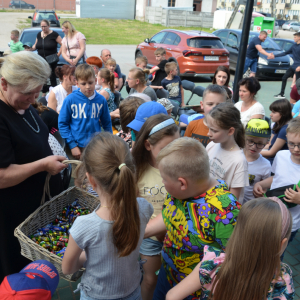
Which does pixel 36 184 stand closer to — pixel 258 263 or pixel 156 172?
pixel 156 172

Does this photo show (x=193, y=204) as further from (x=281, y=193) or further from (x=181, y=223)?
(x=281, y=193)

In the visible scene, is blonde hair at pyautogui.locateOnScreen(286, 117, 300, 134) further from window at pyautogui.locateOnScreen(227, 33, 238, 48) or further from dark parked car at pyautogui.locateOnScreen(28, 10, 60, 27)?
dark parked car at pyautogui.locateOnScreen(28, 10, 60, 27)

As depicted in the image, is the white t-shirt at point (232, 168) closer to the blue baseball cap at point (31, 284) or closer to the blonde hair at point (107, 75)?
the blue baseball cap at point (31, 284)

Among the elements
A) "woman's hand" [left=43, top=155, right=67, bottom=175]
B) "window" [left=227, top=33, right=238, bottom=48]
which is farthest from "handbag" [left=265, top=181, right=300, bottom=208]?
"window" [left=227, top=33, right=238, bottom=48]

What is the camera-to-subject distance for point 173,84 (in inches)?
249

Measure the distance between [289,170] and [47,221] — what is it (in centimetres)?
206

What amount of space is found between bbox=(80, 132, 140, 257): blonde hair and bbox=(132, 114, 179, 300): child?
0.60m

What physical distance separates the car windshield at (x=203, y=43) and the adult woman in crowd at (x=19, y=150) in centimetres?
952

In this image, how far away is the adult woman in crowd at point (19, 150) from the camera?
6.10ft

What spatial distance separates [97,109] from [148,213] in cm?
240

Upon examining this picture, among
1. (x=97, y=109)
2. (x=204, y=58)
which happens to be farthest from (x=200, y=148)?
(x=204, y=58)

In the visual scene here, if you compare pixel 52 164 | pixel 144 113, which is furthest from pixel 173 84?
pixel 52 164

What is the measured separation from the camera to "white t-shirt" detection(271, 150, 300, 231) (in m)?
2.57

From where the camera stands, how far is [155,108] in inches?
105
